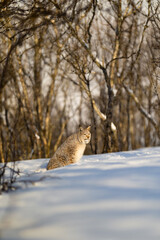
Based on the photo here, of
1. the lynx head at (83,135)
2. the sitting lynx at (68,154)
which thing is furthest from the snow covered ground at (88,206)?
the lynx head at (83,135)

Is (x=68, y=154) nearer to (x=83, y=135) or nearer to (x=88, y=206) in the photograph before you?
(x=83, y=135)

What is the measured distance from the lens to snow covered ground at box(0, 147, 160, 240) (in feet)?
6.54

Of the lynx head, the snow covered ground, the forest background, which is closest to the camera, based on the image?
the snow covered ground

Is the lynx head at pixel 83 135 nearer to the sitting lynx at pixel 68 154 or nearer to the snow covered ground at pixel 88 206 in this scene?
the sitting lynx at pixel 68 154

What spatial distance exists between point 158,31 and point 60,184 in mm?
10131

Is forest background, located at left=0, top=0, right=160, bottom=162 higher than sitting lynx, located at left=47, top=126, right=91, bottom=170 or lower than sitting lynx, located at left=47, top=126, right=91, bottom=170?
higher

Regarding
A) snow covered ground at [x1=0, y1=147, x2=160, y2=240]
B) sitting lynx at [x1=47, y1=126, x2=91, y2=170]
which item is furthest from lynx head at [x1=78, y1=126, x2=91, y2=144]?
snow covered ground at [x1=0, y1=147, x2=160, y2=240]

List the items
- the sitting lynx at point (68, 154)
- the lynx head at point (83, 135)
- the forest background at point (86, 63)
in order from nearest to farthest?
the sitting lynx at point (68, 154), the lynx head at point (83, 135), the forest background at point (86, 63)

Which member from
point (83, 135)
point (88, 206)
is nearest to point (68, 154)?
point (83, 135)

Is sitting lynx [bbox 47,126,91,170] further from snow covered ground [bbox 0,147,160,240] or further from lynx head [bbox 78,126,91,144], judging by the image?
snow covered ground [bbox 0,147,160,240]

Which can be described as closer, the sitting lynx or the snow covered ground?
the snow covered ground

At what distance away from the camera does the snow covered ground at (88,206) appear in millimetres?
1993

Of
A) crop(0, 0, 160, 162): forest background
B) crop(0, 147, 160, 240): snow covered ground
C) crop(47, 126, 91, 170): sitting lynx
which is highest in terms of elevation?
crop(0, 0, 160, 162): forest background

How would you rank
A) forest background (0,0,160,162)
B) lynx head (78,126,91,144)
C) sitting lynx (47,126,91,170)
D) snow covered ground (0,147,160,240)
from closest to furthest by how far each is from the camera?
1. snow covered ground (0,147,160,240)
2. sitting lynx (47,126,91,170)
3. lynx head (78,126,91,144)
4. forest background (0,0,160,162)
